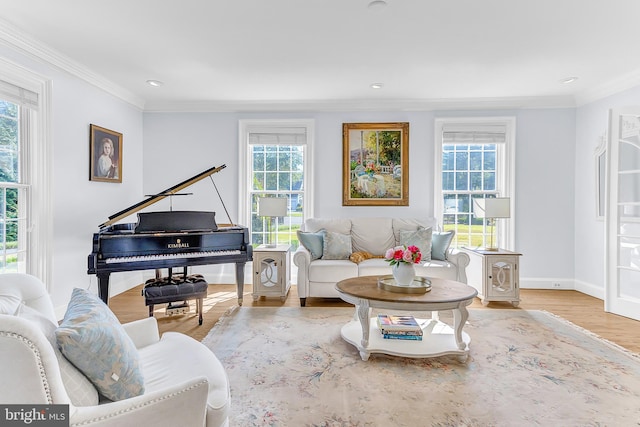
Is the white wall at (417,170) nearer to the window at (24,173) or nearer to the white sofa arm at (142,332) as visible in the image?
the window at (24,173)

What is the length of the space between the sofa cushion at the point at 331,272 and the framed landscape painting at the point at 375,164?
4.15ft

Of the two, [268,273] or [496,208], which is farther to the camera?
[496,208]

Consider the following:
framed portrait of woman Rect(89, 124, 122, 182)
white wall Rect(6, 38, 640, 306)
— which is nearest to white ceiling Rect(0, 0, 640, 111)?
white wall Rect(6, 38, 640, 306)

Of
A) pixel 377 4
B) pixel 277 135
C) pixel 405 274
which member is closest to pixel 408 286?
pixel 405 274

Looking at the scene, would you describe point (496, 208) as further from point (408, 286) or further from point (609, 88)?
point (408, 286)

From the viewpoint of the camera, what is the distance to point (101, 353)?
1.27 metres

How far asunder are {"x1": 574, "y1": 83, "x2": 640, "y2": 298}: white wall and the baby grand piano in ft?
14.3

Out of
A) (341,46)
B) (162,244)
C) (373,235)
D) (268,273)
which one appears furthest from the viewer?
(373,235)

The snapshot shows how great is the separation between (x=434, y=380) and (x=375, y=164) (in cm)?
327

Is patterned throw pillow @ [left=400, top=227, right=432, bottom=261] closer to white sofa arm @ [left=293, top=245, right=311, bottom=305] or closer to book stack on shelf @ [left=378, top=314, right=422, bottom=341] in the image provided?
white sofa arm @ [left=293, top=245, right=311, bottom=305]

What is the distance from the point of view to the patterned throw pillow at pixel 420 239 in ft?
14.4

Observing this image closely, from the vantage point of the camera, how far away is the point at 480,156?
5.19 m

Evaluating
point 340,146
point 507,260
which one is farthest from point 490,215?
point 340,146

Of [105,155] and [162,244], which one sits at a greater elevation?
[105,155]
